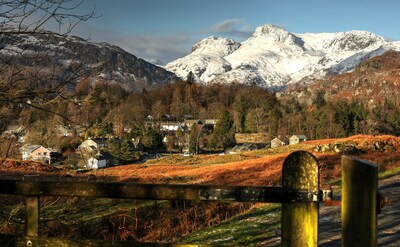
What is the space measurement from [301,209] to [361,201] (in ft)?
1.27

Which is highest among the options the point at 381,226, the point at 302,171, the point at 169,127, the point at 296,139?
the point at 169,127

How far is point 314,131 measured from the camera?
93.4 meters

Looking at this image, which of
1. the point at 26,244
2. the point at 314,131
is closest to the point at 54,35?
the point at 26,244

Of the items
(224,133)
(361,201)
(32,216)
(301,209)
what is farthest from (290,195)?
(224,133)

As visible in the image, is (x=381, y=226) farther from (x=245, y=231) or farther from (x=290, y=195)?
(x=290, y=195)

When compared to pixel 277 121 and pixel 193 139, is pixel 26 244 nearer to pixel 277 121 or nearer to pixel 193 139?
pixel 193 139

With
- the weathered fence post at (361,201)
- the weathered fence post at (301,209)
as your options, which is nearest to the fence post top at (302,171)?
the weathered fence post at (301,209)

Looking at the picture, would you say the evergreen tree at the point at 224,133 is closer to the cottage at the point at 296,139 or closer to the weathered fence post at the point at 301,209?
the cottage at the point at 296,139

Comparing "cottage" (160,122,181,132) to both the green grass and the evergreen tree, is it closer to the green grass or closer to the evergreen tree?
the evergreen tree

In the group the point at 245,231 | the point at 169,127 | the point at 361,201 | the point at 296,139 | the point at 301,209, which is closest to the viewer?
the point at 361,201

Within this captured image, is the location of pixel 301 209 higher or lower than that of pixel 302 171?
lower

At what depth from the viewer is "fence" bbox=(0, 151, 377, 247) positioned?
2.50m

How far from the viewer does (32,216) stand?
3.05m

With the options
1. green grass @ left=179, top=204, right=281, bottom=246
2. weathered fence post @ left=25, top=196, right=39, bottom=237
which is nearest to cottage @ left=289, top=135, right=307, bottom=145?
green grass @ left=179, top=204, right=281, bottom=246
